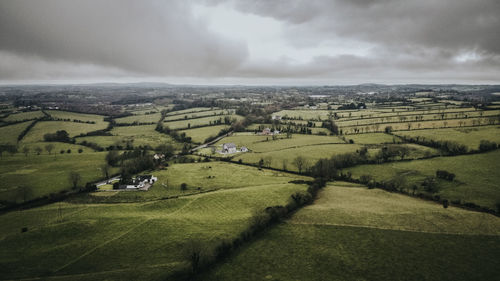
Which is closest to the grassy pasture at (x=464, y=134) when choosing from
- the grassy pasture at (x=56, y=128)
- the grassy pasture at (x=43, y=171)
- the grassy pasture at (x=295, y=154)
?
the grassy pasture at (x=295, y=154)

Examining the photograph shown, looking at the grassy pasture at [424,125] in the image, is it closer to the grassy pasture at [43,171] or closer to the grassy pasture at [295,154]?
the grassy pasture at [295,154]

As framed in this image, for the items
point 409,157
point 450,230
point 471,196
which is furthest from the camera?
point 409,157

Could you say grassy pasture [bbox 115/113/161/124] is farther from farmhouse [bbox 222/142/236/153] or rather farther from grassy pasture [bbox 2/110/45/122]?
farmhouse [bbox 222/142/236/153]

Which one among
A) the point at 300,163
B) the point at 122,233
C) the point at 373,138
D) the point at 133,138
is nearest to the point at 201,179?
the point at 122,233

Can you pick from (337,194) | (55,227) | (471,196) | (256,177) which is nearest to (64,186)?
(55,227)

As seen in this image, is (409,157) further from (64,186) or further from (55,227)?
(64,186)

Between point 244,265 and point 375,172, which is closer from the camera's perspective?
point 244,265
